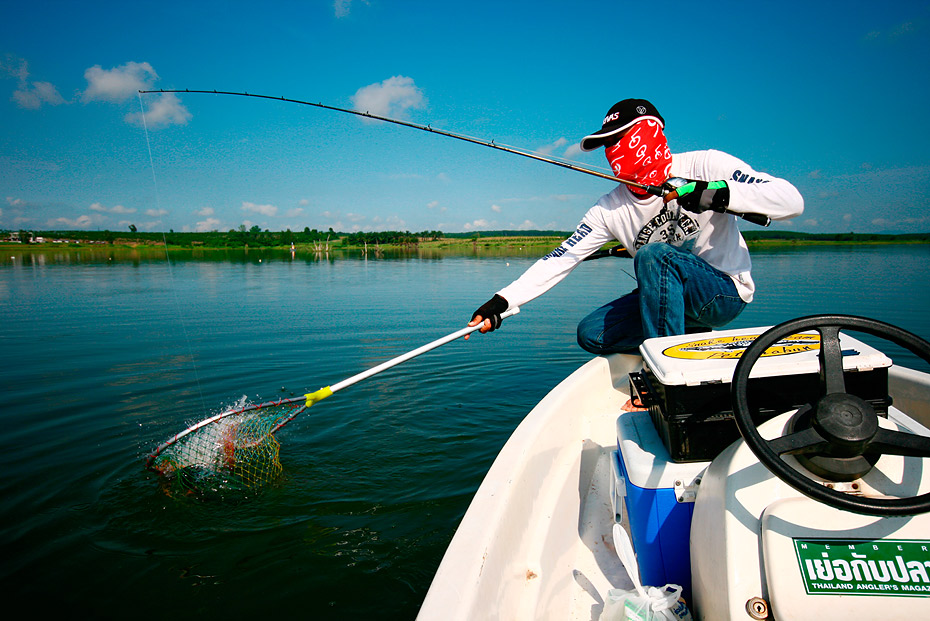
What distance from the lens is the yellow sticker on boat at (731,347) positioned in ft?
5.60

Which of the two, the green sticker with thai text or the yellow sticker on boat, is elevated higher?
the yellow sticker on boat

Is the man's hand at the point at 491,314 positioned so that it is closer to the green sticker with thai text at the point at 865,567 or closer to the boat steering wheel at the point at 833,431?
the boat steering wheel at the point at 833,431

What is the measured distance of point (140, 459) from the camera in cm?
369

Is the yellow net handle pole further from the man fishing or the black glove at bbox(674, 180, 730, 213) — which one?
the black glove at bbox(674, 180, 730, 213)

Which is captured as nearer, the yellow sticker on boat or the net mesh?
the yellow sticker on boat

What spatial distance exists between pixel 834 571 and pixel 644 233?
2629mm

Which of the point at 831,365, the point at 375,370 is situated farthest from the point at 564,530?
the point at 375,370

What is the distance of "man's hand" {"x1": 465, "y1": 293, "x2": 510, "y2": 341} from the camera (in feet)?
10.6

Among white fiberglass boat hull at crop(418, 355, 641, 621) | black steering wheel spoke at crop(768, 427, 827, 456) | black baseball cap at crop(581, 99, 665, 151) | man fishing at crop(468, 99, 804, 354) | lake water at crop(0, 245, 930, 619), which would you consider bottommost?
lake water at crop(0, 245, 930, 619)

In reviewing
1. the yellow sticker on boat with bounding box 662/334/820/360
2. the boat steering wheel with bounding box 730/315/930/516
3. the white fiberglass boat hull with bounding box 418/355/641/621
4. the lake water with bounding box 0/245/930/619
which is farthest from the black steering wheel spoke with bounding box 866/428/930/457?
the lake water with bounding box 0/245/930/619

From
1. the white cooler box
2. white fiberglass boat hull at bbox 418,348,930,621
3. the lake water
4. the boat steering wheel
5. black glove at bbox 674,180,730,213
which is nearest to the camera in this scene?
the boat steering wheel

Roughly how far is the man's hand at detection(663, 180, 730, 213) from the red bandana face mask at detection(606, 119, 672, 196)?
0.43m

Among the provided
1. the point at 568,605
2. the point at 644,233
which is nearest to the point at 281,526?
A: the point at 568,605

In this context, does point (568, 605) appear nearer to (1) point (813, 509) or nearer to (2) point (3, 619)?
(1) point (813, 509)
